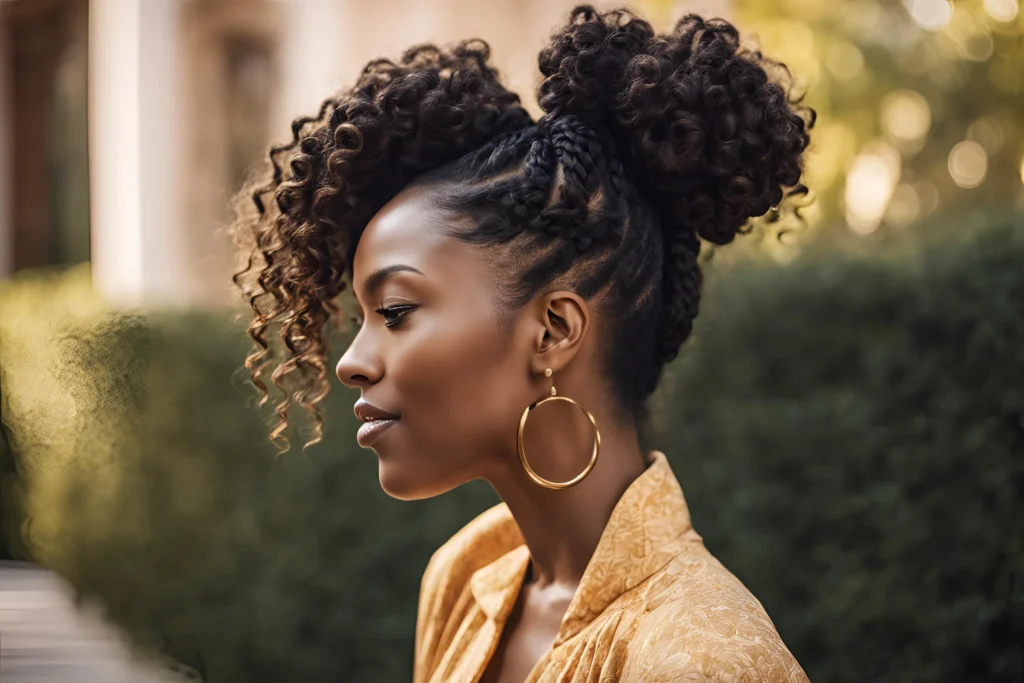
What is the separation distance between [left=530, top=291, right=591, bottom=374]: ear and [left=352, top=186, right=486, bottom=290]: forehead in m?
0.14

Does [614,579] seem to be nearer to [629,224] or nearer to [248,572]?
[629,224]

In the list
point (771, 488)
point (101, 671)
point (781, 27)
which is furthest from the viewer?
point (781, 27)

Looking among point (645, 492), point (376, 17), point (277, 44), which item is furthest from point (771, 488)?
point (277, 44)

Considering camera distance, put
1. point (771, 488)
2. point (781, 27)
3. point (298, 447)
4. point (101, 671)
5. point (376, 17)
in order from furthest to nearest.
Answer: point (781, 27)
point (376, 17)
point (298, 447)
point (771, 488)
point (101, 671)

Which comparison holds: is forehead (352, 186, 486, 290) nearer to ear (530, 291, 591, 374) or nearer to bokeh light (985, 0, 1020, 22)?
ear (530, 291, 591, 374)

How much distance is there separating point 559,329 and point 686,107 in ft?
1.55

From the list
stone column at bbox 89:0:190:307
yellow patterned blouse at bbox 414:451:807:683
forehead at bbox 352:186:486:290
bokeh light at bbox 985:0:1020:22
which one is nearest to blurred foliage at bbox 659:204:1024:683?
yellow patterned blouse at bbox 414:451:807:683

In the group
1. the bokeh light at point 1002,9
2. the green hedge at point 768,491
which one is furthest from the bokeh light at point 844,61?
the green hedge at point 768,491

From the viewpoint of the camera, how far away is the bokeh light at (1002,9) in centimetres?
662

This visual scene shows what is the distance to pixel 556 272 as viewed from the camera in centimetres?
195

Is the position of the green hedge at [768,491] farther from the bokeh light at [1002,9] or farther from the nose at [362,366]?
the bokeh light at [1002,9]

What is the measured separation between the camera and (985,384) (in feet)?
10.7

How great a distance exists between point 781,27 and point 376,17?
4.25 m

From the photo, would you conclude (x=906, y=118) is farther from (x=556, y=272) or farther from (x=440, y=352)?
(x=440, y=352)
